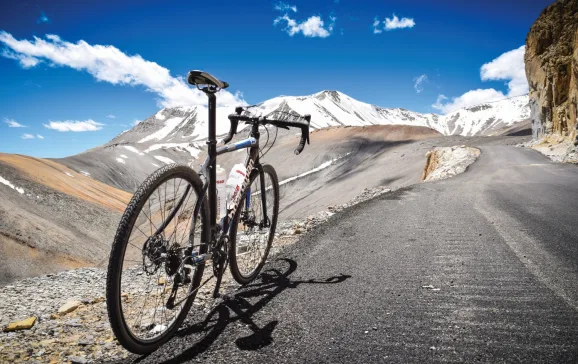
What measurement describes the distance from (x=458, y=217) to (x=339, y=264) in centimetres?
363

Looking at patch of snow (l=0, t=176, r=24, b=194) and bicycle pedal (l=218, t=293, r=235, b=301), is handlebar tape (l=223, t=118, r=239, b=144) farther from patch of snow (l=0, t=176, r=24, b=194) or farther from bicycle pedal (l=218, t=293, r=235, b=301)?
patch of snow (l=0, t=176, r=24, b=194)

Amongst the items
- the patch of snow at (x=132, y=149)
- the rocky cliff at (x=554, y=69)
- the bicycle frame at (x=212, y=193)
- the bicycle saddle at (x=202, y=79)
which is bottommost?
the bicycle frame at (x=212, y=193)

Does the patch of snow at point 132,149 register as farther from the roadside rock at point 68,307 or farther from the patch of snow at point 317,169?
the roadside rock at point 68,307

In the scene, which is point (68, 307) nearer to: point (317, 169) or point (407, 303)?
point (407, 303)

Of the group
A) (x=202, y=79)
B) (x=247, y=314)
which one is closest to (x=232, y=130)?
(x=202, y=79)

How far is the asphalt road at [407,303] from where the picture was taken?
2109 millimetres

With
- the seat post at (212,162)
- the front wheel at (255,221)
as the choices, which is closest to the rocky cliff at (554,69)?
the front wheel at (255,221)

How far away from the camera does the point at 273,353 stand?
2.12m

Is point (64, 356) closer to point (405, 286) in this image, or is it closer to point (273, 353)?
point (273, 353)

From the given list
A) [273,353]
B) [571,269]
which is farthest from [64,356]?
[571,269]

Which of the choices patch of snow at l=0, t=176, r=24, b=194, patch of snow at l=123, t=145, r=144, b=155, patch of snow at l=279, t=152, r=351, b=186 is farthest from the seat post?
patch of snow at l=123, t=145, r=144, b=155

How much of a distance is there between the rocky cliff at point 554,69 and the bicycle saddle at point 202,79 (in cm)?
3967

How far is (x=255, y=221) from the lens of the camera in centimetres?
384

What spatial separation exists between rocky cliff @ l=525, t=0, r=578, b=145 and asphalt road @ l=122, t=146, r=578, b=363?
36588mm
